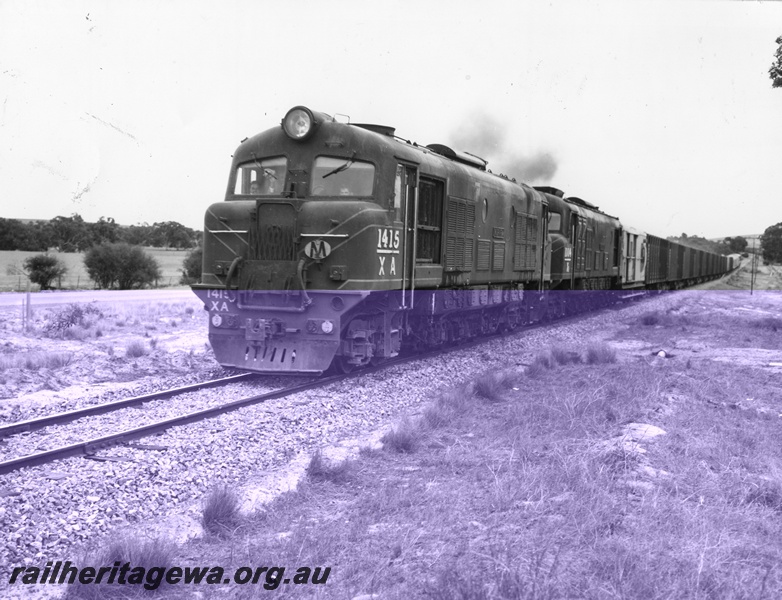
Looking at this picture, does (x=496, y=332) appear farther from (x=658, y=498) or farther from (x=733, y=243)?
(x=733, y=243)

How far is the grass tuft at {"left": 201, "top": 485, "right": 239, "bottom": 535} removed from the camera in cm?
528

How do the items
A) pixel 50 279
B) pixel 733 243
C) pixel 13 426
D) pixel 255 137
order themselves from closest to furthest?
pixel 13 426
pixel 255 137
pixel 50 279
pixel 733 243

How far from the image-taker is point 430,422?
27.7 feet

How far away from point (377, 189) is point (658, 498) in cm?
643

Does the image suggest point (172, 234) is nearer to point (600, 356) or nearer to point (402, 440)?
point (600, 356)

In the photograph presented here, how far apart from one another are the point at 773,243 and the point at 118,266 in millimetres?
77841

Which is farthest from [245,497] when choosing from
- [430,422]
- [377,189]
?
[377,189]

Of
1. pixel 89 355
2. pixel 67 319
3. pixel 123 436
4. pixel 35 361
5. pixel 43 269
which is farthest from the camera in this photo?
pixel 43 269

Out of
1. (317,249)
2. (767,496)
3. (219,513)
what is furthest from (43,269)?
(767,496)

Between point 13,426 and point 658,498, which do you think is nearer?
point 658,498

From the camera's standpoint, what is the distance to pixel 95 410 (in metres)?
8.61

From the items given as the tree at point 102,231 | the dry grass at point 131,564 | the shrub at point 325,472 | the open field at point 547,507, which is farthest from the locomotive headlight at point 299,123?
the tree at point 102,231

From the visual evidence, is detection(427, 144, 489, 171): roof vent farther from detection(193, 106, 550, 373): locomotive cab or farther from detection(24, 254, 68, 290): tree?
detection(24, 254, 68, 290): tree

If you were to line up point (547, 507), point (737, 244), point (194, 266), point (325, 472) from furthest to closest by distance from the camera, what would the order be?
point (737, 244)
point (194, 266)
point (325, 472)
point (547, 507)
